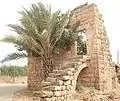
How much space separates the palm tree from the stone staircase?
186 centimetres

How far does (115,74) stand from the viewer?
13.5 metres

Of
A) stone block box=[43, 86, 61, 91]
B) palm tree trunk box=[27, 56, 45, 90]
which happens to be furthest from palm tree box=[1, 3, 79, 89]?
stone block box=[43, 86, 61, 91]

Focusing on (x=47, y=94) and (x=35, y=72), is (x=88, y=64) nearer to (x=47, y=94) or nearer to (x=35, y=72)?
(x=47, y=94)

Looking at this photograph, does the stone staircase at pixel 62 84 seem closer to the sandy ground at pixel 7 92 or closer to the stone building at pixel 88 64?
the stone building at pixel 88 64

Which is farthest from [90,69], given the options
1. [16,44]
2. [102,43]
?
[16,44]

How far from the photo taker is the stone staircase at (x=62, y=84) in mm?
9573

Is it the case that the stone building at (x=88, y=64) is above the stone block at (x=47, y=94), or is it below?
above

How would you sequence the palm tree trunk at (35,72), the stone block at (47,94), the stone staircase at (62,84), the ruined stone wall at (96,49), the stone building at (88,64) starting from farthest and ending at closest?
1. the palm tree trunk at (35,72)
2. the ruined stone wall at (96,49)
3. the stone building at (88,64)
4. the stone staircase at (62,84)
5. the stone block at (47,94)

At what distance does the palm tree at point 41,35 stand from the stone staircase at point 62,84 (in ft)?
6.10

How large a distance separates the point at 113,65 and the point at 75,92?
3.79 metres

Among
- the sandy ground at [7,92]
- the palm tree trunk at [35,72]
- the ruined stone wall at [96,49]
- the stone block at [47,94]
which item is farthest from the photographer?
the palm tree trunk at [35,72]

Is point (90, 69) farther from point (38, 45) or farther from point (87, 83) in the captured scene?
point (38, 45)

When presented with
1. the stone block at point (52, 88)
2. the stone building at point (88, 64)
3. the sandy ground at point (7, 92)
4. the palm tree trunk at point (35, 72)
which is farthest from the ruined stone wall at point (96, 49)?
the sandy ground at point (7, 92)

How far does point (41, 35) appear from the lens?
11703mm
